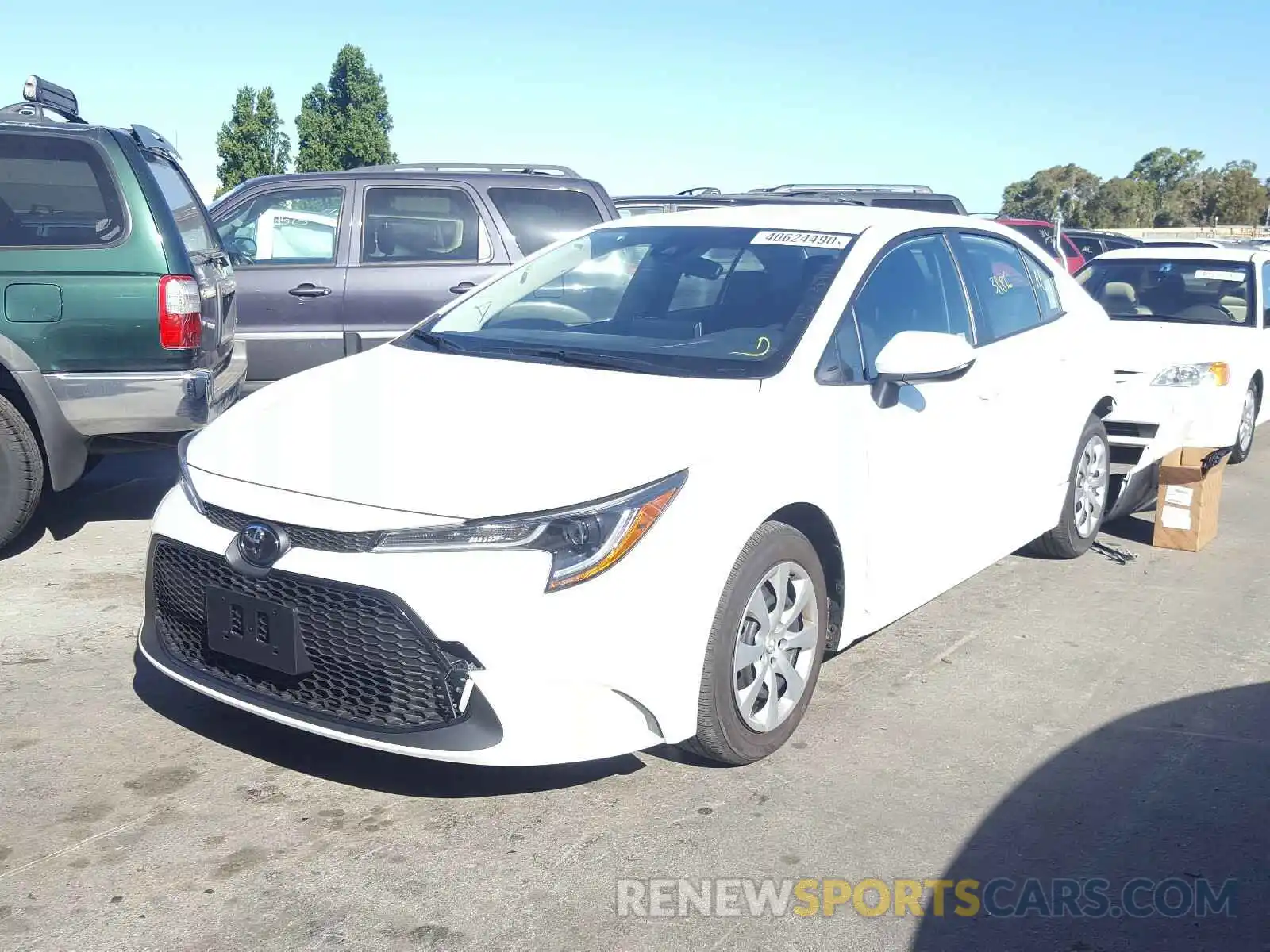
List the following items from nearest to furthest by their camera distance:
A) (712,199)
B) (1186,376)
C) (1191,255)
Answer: (1186,376), (1191,255), (712,199)

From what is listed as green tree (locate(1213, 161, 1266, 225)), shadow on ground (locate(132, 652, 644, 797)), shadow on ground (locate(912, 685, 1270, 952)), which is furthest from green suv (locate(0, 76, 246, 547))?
green tree (locate(1213, 161, 1266, 225))

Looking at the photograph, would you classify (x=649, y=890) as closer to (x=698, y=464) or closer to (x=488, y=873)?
(x=488, y=873)

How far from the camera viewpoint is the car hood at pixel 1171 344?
25.5ft

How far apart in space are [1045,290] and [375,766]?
3916 mm

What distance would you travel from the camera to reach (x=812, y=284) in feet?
14.5

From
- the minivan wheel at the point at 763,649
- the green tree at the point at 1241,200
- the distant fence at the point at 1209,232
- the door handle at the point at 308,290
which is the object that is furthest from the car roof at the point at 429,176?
the green tree at the point at 1241,200

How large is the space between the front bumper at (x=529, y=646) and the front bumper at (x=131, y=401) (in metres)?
2.42

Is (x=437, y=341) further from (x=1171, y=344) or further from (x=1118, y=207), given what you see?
(x=1118, y=207)

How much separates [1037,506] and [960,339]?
1.61 meters

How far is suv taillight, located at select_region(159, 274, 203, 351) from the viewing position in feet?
18.6

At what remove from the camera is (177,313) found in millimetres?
5688

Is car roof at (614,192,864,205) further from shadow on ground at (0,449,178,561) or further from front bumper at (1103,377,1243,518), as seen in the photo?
shadow on ground at (0,449,178,561)

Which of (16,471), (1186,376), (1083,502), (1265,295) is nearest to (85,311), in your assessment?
(16,471)

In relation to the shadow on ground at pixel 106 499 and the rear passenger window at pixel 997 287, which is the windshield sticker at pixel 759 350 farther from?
the shadow on ground at pixel 106 499
